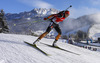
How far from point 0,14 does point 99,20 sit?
174322mm

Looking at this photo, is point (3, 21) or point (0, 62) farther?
point (3, 21)

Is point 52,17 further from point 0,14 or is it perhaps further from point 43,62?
point 0,14

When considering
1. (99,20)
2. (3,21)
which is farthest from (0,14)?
(99,20)

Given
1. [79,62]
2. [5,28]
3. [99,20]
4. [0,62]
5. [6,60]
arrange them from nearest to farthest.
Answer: [0,62], [6,60], [79,62], [5,28], [99,20]

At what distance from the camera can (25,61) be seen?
3.42m

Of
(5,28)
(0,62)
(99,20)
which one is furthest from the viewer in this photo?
(99,20)

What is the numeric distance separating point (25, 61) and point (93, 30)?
151 meters

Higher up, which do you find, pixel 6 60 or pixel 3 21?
pixel 3 21

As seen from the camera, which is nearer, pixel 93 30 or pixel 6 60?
pixel 6 60

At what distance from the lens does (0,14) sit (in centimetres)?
2416

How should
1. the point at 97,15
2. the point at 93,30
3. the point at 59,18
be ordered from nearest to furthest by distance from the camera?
1. the point at 59,18
2. the point at 93,30
3. the point at 97,15

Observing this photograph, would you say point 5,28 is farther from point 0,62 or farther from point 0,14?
point 0,62

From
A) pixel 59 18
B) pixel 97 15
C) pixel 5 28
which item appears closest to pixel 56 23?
pixel 59 18

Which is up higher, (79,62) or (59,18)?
(59,18)
